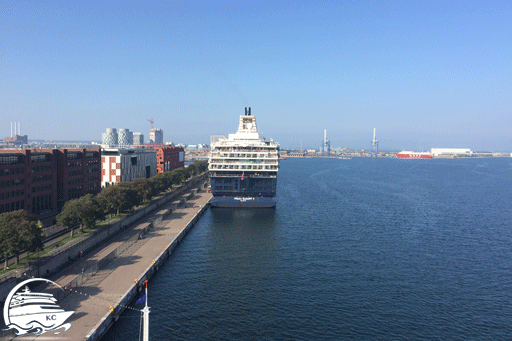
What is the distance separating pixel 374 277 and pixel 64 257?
34.0 m

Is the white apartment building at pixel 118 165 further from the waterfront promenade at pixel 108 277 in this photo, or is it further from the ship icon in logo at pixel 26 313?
the ship icon in logo at pixel 26 313

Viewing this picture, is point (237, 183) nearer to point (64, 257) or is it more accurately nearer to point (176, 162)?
point (64, 257)

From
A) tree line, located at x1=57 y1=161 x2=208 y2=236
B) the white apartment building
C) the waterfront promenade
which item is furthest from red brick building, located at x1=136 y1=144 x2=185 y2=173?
the waterfront promenade

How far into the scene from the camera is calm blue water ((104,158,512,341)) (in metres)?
27.5

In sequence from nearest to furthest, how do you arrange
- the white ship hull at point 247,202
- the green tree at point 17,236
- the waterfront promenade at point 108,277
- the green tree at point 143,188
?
the waterfront promenade at point 108,277, the green tree at point 17,236, the green tree at point 143,188, the white ship hull at point 247,202

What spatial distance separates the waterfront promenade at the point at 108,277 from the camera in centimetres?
2489

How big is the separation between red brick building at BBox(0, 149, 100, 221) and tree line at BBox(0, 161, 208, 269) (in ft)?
24.5

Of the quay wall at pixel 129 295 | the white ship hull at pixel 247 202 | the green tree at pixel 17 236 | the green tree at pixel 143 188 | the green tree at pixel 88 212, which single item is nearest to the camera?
the quay wall at pixel 129 295

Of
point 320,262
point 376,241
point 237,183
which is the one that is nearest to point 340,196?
point 237,183

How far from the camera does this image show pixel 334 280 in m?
36.7

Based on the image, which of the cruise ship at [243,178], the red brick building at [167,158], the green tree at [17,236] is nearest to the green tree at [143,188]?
the cruise ship at [243,178]

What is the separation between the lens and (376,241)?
51188mm

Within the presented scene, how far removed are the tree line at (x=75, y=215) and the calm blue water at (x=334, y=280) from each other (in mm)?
12387

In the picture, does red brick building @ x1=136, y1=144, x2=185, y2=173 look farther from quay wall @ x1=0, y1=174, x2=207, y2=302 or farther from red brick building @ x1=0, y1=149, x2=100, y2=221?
quay wall @ x1=0, y1=174, x2=207, y2=302
